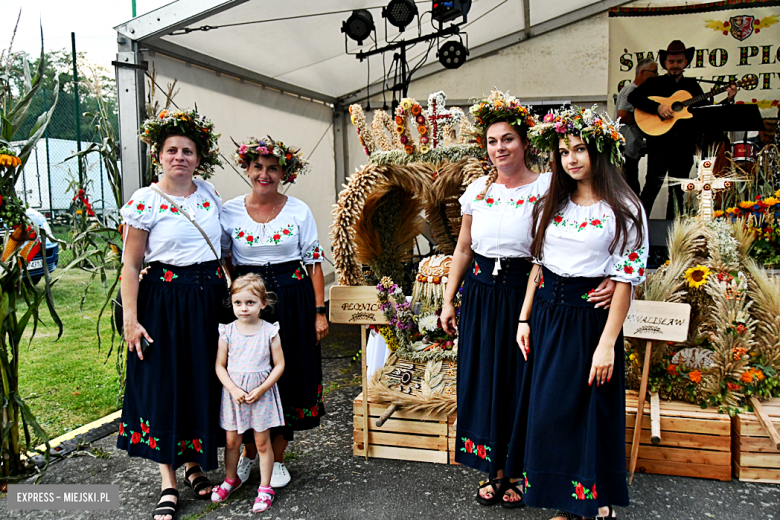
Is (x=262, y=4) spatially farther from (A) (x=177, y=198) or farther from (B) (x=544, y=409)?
(B) (x=544, y=409)

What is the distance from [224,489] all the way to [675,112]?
17.5 ft

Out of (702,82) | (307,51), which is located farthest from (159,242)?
(702,82)

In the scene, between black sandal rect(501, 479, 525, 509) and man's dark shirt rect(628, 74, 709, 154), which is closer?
black sandal rect(501, 479, 525, 509)

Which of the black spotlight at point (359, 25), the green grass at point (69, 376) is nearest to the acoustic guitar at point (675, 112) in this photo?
the black spotlight at point (359, 25)

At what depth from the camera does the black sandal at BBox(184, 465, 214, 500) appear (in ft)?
9.04

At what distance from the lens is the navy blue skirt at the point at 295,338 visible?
2736 millimetres

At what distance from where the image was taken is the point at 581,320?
2174mm

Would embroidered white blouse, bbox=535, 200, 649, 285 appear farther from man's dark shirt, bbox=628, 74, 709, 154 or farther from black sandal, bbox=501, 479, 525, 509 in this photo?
man's dark shirt, bbox=628, 74, 709, 154

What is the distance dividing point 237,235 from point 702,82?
679cm

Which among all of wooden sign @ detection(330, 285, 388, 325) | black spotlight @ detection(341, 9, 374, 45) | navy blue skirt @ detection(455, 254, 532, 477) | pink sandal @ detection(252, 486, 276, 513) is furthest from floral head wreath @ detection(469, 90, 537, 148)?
black spotlight @ detection(341, 9, 374, 45)

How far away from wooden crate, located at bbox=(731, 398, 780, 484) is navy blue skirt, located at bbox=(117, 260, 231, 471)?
2.47m

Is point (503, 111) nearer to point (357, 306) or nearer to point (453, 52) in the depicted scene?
point (357, 306)

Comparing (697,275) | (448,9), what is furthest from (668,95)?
(697,275)

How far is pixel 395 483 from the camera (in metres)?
2.88
